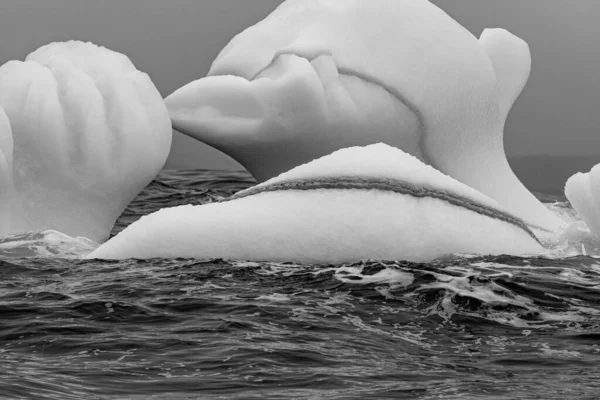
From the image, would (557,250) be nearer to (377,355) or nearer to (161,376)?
(377,355)

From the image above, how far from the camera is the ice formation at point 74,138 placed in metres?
12.4

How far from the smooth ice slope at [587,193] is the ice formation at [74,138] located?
4.59 metres

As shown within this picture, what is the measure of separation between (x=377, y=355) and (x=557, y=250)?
508cm

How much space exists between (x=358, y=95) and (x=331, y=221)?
13.9ft

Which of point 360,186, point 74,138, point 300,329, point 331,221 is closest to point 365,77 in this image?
point 74,138

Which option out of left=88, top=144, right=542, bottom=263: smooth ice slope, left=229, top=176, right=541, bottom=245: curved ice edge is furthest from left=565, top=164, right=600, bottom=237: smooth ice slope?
left=229, top=176, right=541, bottom=245: curved ice edge

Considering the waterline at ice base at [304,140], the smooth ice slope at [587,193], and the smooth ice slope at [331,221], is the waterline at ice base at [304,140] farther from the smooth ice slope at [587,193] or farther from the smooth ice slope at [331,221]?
the smooth ice slope at [587,193]

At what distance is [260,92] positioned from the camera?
539 inches

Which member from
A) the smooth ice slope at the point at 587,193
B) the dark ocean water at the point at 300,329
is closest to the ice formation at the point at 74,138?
the dark ocean water at the point at 300,329

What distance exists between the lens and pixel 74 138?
1248 centimetres

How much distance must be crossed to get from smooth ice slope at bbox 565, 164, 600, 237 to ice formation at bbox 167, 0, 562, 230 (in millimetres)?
2472

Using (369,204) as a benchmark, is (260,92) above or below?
above

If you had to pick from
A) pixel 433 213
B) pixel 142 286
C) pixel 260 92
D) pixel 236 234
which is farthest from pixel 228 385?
pixel 260 92

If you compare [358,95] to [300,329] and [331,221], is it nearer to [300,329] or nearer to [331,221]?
[331,221]
